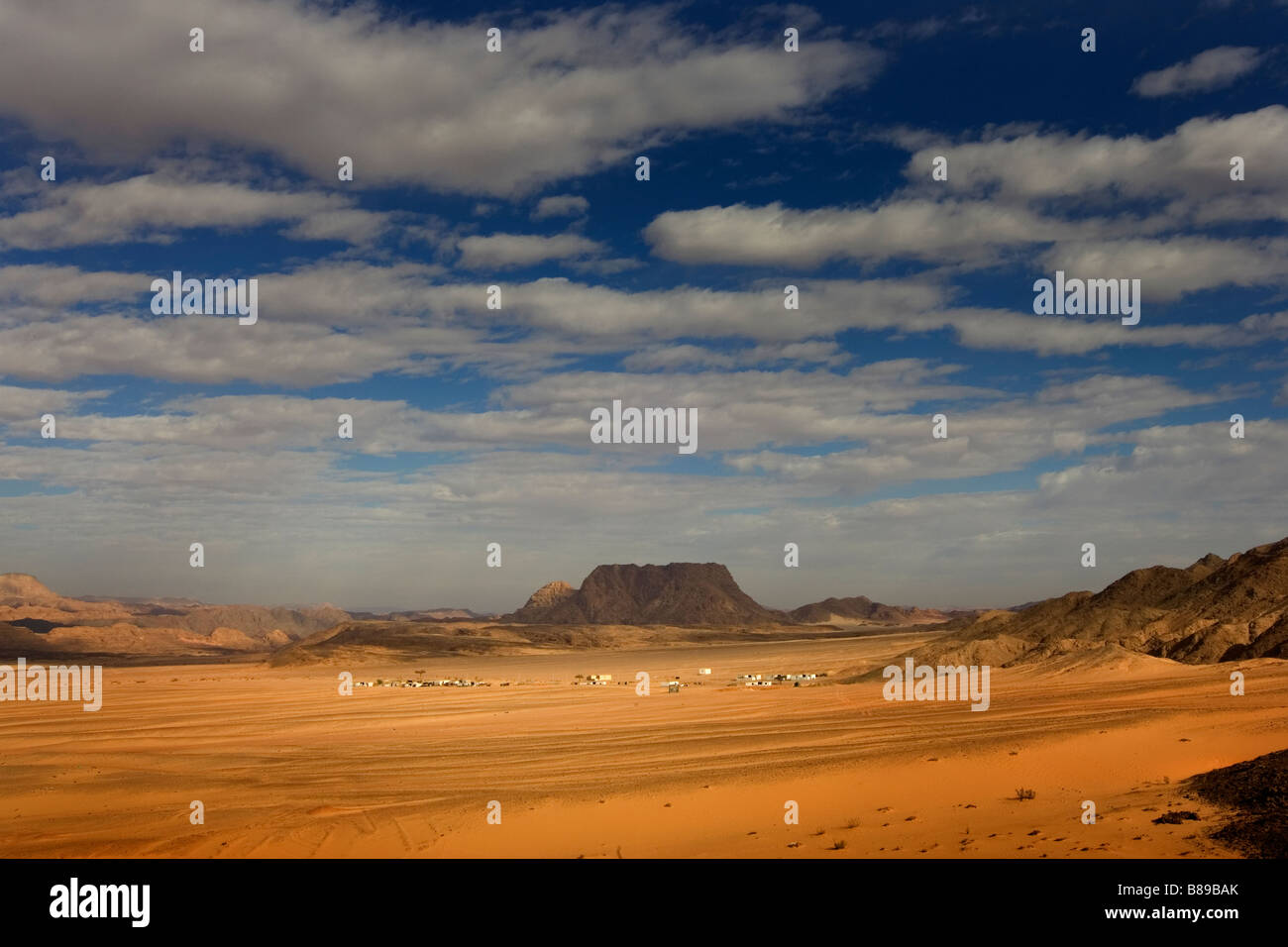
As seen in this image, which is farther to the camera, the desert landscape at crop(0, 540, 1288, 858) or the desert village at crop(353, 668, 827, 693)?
the desert village at crop(353, 668, 827, 693)

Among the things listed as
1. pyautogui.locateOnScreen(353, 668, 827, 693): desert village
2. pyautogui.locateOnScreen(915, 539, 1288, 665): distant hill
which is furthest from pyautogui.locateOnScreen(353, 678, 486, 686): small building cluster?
pyautogui.locateOnScreen(915, 539, 1288, 665): distant hill

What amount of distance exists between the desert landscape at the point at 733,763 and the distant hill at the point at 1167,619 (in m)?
0.19

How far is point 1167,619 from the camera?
52.5 meters

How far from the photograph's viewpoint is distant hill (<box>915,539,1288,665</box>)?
4409 centimetres

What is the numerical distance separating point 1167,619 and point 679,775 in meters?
42.9

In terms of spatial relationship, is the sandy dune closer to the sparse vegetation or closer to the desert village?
the sparse vegetation

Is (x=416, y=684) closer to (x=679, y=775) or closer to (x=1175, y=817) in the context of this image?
(x=679, y=775)

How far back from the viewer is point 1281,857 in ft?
33.0

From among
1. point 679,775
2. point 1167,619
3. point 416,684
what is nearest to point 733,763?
point 679,775

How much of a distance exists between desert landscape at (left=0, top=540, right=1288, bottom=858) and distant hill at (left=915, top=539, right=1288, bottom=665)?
0.19 meters

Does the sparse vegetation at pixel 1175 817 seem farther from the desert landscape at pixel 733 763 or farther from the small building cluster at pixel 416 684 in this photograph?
the small building cluster at pixel 416 684
